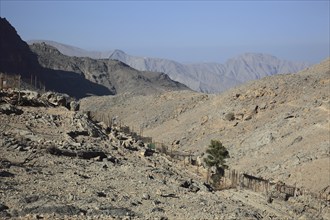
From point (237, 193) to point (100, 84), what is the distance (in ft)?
331

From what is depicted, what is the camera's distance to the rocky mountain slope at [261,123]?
32000 mm

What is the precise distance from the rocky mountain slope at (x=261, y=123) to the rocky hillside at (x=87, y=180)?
8213 mm

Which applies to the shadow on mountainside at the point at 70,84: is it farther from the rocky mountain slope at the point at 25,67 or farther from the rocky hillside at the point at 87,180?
the rocky hillside at the point at 87,180

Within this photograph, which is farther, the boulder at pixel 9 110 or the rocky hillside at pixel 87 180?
the boulder at pixel 9 110

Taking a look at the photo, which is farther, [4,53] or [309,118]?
[4,53]

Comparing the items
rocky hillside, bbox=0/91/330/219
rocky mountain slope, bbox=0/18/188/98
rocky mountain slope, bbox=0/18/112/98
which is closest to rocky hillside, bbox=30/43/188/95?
rocky mountain slope, bbox=0/18/188/98

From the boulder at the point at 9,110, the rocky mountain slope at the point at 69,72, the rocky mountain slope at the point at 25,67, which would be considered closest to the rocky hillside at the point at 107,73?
the rocky mountain slope at the point at 69,72

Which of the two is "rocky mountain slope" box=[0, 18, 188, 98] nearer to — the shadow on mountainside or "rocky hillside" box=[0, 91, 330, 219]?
the shadow on mountainside

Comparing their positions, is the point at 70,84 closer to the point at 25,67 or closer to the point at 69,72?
the point at 69,72

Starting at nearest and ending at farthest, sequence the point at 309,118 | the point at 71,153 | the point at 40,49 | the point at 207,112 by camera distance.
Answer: the point at 71,153, the point at 309,118, the point at 207,112, the point at 40,49

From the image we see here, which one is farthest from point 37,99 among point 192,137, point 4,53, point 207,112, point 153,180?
point 4,53

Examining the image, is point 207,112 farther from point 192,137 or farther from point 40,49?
point 40,49

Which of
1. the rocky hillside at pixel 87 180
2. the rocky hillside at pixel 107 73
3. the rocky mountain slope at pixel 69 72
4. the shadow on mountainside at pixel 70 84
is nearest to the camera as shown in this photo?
the rocky hillside at pixel 87 180

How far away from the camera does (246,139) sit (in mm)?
40438
